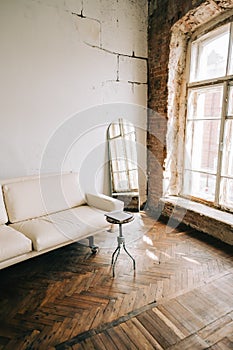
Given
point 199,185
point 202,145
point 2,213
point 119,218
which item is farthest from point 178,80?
point 2,213

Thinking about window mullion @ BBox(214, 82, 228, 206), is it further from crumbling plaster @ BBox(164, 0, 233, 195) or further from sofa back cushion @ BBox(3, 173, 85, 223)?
sofa back cushion @ BBox(3, 173, 85, 223)

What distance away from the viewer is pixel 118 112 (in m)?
3.71

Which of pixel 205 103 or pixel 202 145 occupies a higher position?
pixel 205 103

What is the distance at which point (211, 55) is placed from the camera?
3252 millimetres

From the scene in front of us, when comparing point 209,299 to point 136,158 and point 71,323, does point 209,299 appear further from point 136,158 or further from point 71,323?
point 136,158

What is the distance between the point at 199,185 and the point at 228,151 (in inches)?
28.9

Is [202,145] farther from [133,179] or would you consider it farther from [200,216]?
[133,179]

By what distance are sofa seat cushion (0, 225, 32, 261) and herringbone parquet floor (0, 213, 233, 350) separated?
37cm

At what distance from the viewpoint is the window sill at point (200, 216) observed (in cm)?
289

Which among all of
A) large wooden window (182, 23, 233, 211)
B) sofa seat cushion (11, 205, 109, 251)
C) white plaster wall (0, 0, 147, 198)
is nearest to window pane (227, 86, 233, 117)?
large wooden window (182, 23, 233, 211)

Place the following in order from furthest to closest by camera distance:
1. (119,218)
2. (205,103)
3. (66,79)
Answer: (205,103) < (66,79) < (119,218)

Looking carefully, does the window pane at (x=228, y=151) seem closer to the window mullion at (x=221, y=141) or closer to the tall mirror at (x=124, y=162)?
the window mullion at (x=221, y=141)

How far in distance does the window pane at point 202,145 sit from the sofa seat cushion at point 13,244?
258 centimetres

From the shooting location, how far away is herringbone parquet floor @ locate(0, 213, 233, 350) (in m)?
1.64
